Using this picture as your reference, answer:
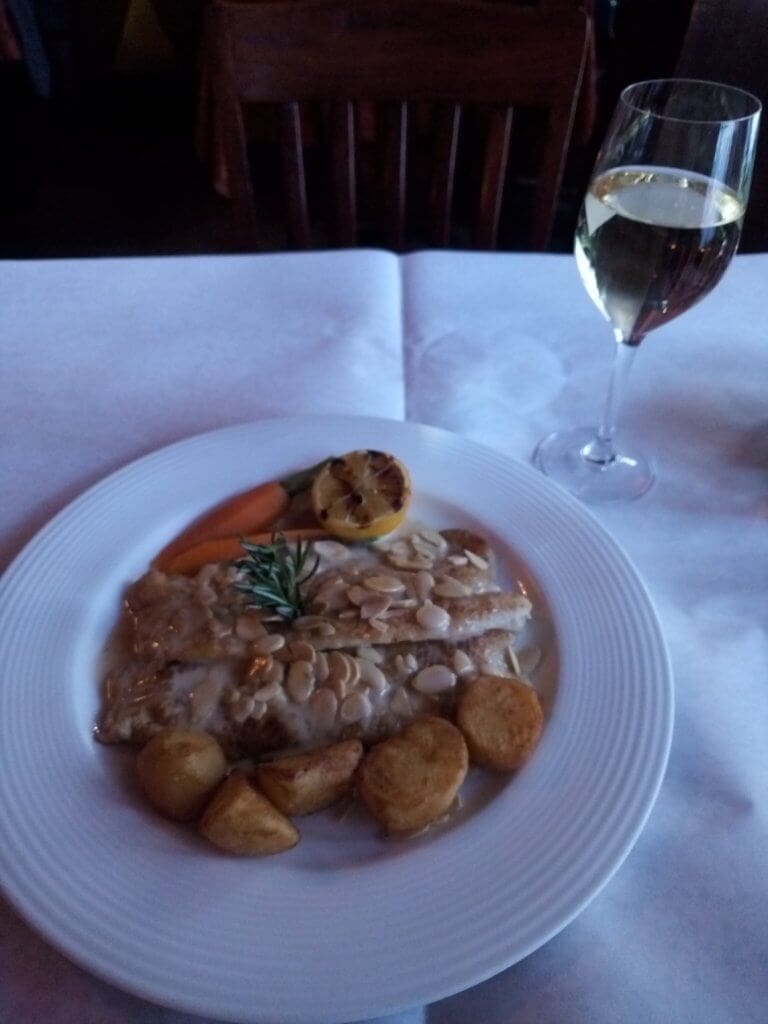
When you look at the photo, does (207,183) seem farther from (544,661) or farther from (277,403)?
(544,661)

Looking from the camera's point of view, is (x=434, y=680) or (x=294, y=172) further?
(x=294, y=172)

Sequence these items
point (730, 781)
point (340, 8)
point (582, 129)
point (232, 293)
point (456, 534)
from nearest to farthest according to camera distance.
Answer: point (730, 781)
point (456, 534)
point (232, 293)
point (340, 8)
point (582, 129)

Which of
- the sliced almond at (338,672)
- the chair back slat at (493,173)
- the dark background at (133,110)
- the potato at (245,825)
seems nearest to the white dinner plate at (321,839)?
the potato at (245,825)

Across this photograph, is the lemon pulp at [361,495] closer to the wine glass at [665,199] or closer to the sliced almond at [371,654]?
the sliced almond at [371,654]

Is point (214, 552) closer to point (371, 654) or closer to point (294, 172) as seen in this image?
point (371, 654)

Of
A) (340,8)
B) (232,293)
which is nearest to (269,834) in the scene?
(232,293)

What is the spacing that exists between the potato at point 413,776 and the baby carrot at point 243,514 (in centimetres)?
35

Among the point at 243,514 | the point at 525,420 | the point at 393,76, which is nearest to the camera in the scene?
the point at 243,514

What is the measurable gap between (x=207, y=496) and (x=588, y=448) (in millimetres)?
491

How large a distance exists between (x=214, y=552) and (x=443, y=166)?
42.0 inches

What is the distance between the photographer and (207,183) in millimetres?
4234

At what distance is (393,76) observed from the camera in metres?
1.53

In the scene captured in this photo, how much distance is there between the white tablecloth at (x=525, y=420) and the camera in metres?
0.60

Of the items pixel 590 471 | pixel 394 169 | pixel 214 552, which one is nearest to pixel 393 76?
pixel 394 169
